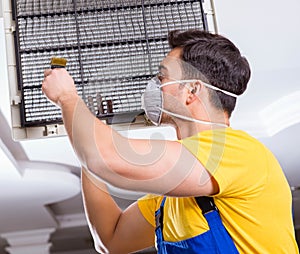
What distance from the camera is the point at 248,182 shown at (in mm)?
938

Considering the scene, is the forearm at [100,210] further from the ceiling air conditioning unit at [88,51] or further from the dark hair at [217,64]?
the dark hair at [217,64]

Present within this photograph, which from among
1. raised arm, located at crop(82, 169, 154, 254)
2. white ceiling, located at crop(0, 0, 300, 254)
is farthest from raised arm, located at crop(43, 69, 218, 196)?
white ceiling, located at crop(0, 0, 300, 254)

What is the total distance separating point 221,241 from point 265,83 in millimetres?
1740

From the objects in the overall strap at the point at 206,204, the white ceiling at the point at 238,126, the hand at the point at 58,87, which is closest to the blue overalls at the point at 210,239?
the overall strap at the point at 206,204

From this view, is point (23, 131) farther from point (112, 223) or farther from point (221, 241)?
point (221, 241)

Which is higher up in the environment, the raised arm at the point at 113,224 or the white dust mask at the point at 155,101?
the white dust mask at the point at 155,101

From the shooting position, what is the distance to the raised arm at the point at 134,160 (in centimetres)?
88

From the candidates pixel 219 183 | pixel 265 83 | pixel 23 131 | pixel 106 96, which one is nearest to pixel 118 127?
pixel 106 96

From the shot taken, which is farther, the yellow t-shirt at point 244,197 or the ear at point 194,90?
the ear at point 194,90

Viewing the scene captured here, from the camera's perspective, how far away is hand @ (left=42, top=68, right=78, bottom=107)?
0.94 m

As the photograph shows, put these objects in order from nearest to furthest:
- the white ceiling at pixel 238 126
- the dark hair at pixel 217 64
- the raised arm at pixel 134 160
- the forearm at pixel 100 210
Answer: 1. the raised arm at pixel 134 160
2. the dark hair at pixel 217 64
3. the forearm at pixel 100 210
4. the white ceiling at pixel 238 126

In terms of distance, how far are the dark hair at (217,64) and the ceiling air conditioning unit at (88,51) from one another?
0.15 m

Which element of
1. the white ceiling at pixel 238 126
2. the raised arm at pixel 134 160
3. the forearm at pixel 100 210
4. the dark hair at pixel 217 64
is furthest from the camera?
the white ceiling at pixel 238 126

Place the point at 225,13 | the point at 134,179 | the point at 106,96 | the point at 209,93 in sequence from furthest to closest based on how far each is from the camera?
the point at 225,13, the point at 106,96, the point at 209,93, the point at 134,179
